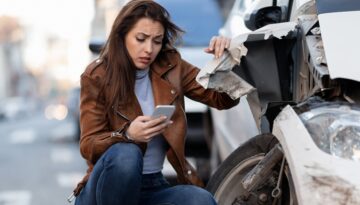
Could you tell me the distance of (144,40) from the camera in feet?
11.3

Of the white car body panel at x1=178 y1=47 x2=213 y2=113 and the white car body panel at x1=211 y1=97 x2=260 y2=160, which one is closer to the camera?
the white car body panel at x1=211 y1=97 x2=260 y2=160

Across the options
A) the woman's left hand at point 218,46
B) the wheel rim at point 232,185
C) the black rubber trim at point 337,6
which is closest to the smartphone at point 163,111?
the woman's left hand at point 218,46

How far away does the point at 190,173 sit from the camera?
11.7 feet

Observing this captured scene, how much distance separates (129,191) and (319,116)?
81 cm

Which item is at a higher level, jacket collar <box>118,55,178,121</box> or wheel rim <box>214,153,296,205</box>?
jacket collar <box>118,55,178,121</box>

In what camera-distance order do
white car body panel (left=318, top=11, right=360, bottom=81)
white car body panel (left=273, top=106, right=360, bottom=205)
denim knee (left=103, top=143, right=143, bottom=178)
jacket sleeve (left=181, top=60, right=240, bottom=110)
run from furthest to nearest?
jacket sleeve (left=181, top=60, right=240, bottom=110) → denim knee (left=103, top=143, right=143, bottom=178) → white car body panel (left=318, top=11, right=360, bottom=81) → white car body panel (left=273, top=106, right=360, bottom=205)

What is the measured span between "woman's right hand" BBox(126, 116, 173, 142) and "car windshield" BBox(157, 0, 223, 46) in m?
5.69

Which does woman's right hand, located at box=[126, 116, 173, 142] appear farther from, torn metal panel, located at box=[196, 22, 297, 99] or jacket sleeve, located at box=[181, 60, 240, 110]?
jacket sleeve, located at box=[181, 60, 240, 110]

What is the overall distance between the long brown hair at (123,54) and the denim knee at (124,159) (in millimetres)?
272

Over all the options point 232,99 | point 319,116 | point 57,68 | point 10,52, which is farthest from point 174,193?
point 57,68

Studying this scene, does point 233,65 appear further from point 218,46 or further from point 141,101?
point 141,101

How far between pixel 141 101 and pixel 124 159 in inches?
17.8

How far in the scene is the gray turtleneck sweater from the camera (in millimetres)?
3441

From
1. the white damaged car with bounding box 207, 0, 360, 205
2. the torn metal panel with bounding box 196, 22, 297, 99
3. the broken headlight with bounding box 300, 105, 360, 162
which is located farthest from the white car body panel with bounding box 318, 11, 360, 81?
the torn metal panel with bounding box 196, 22, 297, 99
